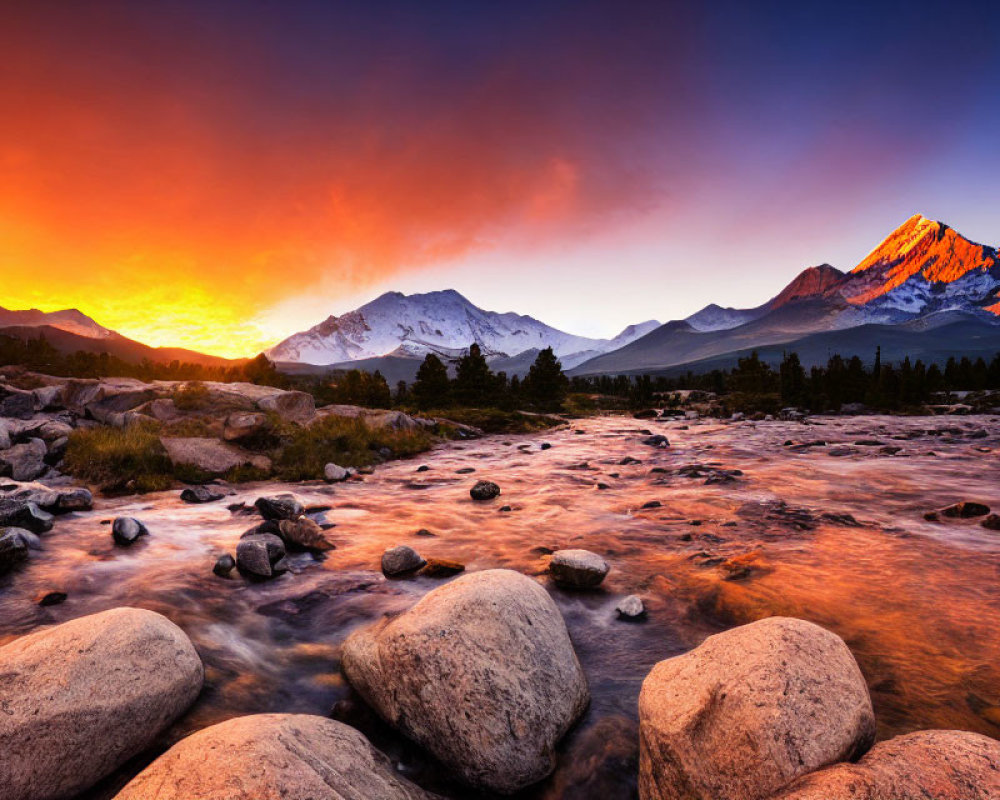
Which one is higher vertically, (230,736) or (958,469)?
(230,736)

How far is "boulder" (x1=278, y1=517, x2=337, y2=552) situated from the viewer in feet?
26.3

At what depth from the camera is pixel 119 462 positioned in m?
13.2

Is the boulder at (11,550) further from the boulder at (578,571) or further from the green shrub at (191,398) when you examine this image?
the green shrub at (191,398)

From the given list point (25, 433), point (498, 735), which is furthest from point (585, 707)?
point (25, 433)

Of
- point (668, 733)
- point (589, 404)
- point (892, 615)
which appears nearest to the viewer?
point (668, 733)

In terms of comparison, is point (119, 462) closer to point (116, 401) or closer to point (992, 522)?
point (116, 401)

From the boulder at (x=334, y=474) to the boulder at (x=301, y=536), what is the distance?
7345 millimetres

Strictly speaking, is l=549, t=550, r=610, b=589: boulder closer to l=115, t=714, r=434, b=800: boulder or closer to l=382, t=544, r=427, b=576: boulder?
l=382, t=544, r=427, b=576: boulder

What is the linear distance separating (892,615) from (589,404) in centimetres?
7957

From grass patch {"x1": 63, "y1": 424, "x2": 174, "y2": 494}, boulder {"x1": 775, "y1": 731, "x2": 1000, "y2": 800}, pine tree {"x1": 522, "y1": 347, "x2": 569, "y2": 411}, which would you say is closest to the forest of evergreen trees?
pine tree {"x1": 522, "y1": 347, "x2": 569, "y2": 411}

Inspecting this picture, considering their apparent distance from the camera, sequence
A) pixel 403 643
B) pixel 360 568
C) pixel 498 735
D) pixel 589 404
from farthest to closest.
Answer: pixel 589 404, pixel 360 568, pixel 403 643, pixel 498 735

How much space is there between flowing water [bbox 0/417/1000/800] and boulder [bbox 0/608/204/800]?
20 centimetres

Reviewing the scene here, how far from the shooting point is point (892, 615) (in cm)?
556

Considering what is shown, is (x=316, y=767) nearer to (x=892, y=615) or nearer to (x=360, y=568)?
(x=360, y=568)
